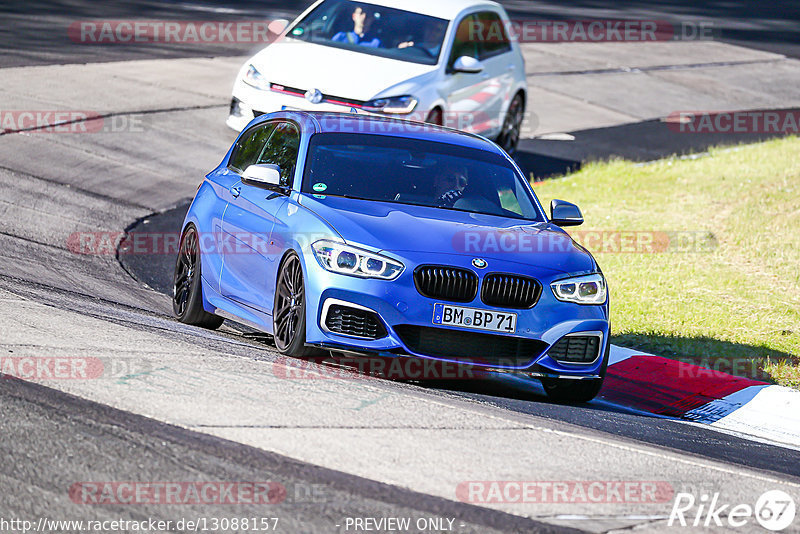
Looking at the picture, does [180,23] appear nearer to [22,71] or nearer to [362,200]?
[22,71]

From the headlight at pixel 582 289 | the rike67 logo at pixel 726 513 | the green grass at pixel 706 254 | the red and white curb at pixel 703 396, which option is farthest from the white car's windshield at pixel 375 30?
the rike67 logo at pixel 726 513

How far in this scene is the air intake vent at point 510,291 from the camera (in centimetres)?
778

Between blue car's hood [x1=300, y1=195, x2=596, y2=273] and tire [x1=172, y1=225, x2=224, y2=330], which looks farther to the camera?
tire [x1=172, y1=225, x2=224, y2=330]

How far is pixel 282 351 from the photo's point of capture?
8148 mm

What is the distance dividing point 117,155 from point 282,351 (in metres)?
7.88

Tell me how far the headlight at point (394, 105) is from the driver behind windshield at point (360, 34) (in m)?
1.22

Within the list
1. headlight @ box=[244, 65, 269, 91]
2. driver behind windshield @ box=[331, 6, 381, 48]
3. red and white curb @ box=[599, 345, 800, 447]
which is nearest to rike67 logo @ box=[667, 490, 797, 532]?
red and white curb @ box=[599, 345, 800, 447]

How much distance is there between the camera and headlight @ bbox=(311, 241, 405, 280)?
767 centimetres

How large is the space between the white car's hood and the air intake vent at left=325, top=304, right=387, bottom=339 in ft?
23.0

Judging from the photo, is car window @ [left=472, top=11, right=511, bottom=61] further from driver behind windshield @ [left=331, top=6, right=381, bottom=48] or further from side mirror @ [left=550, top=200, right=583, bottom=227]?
side mirror @ [left=550, top=200, right=583, bottom=227]

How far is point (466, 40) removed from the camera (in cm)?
1648

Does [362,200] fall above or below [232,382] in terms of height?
above

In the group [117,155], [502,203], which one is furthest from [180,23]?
[502,203]

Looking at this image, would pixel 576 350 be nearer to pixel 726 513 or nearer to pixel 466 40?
pixel 726 513
